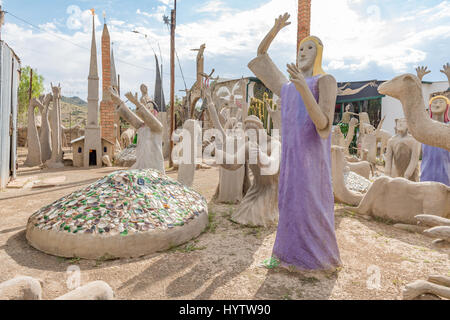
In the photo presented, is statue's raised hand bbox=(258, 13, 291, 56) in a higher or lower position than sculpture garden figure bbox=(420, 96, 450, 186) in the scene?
higher

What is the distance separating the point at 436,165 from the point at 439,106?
0.97 metres

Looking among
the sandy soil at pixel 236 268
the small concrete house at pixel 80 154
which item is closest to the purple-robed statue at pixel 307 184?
the sandy soil at pixel 236 268

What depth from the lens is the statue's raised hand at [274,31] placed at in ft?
9.67

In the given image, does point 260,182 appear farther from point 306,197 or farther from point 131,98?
point 131,98

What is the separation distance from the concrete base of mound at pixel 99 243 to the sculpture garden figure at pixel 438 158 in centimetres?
441

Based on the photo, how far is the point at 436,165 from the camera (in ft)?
15.8

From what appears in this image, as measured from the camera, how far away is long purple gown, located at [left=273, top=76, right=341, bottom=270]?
2.74 metres

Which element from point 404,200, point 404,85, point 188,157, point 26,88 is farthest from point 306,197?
point 26,88

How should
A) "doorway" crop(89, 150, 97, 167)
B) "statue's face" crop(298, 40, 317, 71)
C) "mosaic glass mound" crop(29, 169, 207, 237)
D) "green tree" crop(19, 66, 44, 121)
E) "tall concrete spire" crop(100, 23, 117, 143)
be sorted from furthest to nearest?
"green tree" crop(19, 66, 44, 121), "tall concrete spire" crop(100, 23, 117, 143), "doorway" crop(89, 150, 97, 167), "mosaic glass mound" crop(29, 169, 207, 237), "statue's face" crop(298, 40, 317, 71)

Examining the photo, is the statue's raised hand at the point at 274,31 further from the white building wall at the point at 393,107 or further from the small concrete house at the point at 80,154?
the white building wall at the point at 393,107

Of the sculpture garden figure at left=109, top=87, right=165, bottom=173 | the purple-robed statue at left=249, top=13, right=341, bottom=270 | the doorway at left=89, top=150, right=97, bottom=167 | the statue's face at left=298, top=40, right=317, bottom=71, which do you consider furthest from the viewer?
the doorway at left=89, top=150, right=97, bottom=167

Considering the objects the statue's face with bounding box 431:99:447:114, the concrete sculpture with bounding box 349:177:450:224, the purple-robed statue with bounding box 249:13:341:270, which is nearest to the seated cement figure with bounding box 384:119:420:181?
the statue's face with bounding box 431:99:447:114

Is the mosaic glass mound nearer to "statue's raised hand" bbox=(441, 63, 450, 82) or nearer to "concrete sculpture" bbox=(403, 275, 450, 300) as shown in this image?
"concrete sculpture" bbox=(403, 275, 450, 300)

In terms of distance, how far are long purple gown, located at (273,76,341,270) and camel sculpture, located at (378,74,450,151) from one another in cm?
91
